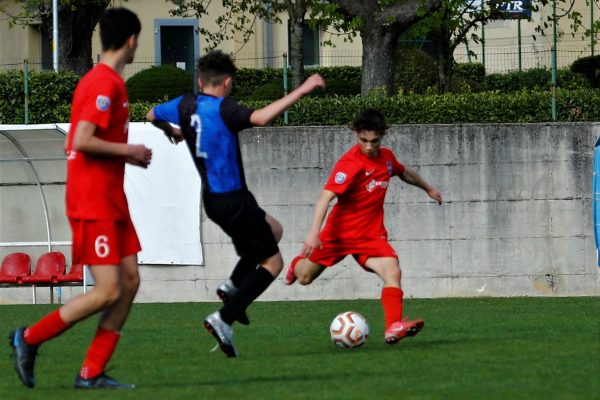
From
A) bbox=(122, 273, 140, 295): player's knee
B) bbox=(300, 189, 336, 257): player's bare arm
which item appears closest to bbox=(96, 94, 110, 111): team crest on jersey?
bbox=(122, 273, 140, 295): player's knee

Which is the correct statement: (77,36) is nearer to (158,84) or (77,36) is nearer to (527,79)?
(158,84)

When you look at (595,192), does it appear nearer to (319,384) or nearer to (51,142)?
(51,142)

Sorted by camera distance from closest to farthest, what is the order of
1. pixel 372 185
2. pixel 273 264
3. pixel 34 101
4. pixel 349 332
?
pixel 273 264, pixel 349 332, pixel 372 185, pixel 34 101

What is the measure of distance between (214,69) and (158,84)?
1433 cm

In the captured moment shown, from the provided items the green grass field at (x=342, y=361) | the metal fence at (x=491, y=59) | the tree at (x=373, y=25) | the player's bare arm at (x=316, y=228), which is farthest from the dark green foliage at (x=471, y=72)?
the player's bare arm at (x=316, y=228)

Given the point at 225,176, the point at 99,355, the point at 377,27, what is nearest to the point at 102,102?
the point at 99,355

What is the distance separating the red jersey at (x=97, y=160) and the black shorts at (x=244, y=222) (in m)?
1.65

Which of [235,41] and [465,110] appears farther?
[235,41]

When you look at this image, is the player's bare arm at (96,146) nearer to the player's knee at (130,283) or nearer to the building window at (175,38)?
the player's knee at (130,283)

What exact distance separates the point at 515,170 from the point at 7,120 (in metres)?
7.38

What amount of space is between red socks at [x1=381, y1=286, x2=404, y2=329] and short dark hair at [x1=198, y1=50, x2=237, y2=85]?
1.96 meters

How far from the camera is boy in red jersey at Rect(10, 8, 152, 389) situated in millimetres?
7215

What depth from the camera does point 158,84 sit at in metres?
23.1

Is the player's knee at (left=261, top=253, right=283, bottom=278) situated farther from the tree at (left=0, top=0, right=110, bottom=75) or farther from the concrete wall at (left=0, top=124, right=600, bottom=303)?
the tree at (left=0, top=0, right=110, bottom=75)
